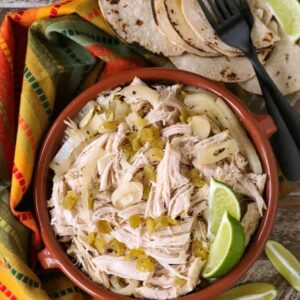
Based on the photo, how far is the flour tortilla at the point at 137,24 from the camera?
1.71 metres

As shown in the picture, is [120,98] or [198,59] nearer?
[120,98]

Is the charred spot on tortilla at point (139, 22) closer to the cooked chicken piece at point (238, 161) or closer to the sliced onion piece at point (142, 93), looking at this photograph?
the sliced onion piece at point (142, 93)

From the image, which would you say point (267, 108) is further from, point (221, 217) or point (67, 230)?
point (67, 230)

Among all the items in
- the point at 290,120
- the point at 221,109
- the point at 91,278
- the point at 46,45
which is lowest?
the point at 91,278

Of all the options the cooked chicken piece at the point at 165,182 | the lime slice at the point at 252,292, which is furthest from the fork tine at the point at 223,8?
the lime slice at the point at 252,292

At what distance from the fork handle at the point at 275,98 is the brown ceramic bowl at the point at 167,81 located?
4.4 inches

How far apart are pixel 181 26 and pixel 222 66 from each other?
15 cm

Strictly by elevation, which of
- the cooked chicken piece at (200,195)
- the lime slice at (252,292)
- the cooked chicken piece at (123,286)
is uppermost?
the cooked chicken piece at (200,195)

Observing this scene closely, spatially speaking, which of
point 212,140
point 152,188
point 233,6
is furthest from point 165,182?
point 233,6

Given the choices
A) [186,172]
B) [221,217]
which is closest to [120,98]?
[186,172]

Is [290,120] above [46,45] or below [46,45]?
below

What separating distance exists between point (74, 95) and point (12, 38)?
216 mm

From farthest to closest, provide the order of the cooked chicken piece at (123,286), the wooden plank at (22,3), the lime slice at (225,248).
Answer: the wooden plank at (22,3) < the cooked chicken piece at (123,286) < the lime slice at (225,248)

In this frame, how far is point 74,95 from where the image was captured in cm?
180
